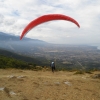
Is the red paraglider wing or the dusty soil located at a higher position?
the red paraglider wing

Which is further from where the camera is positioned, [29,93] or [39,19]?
[39,19]

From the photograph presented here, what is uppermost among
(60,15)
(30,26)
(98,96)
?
(60,15)

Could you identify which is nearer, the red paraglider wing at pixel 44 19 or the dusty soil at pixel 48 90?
the dusty soil at pixel 48 90

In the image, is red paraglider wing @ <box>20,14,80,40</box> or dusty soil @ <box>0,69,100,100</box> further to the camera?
red paraglider wing @ <box>20,14,80,40</box>

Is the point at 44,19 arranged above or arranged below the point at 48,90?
above

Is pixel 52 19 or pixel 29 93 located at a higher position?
pixel 52 19

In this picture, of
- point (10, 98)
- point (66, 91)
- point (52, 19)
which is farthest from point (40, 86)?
point (52, 19)

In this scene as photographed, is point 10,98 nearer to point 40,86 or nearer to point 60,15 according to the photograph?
point 40,86

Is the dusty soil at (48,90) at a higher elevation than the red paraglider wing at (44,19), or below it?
below

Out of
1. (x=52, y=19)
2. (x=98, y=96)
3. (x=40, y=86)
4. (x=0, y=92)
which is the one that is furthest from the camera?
(x=52, y=19)

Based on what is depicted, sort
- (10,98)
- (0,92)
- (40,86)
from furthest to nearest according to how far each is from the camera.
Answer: (40,86), (0,92), (10,98)

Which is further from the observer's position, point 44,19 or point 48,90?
point 44,19
